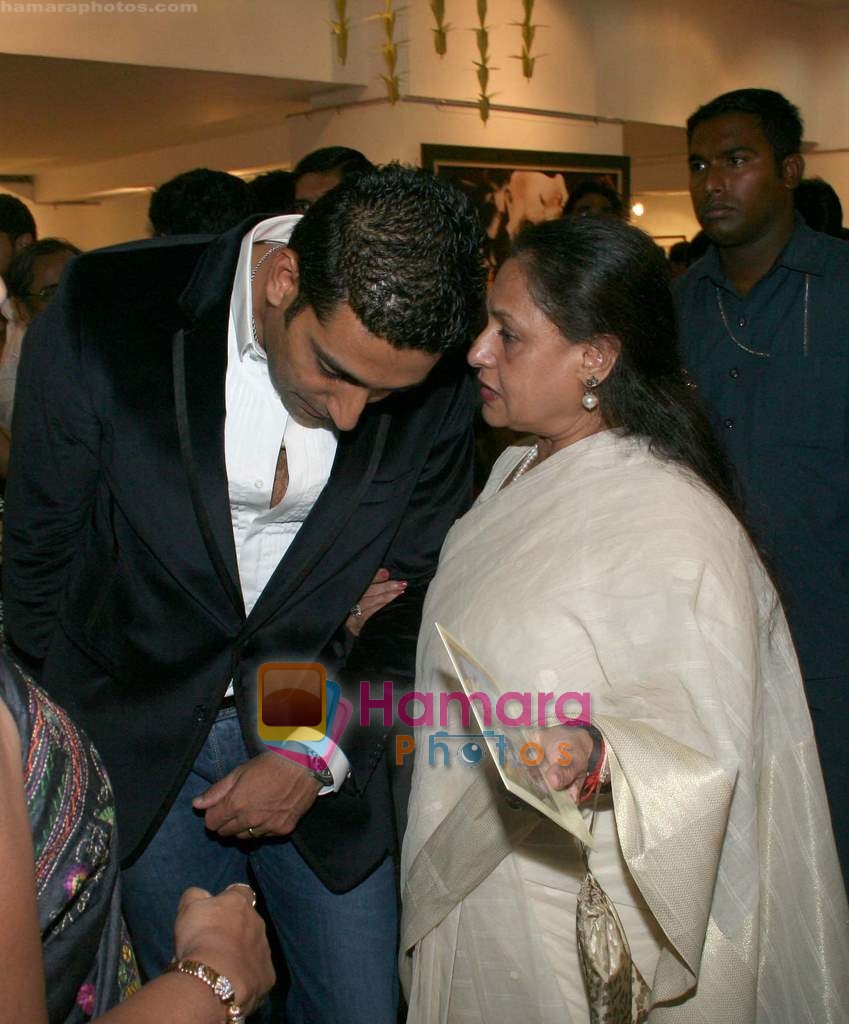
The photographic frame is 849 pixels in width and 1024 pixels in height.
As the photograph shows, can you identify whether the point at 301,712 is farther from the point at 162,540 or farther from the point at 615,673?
the point at 615,673

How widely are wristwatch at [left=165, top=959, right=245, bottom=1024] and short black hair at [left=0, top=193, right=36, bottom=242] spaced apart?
435 centimetres

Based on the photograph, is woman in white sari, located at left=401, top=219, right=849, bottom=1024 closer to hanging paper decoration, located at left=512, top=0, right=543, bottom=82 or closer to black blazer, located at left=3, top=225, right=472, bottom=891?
black blazer, located at left=3, top=225, right=472, bottom=891

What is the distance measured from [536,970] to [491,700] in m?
0.64

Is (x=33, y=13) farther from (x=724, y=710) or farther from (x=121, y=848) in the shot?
(x=724, y=710)

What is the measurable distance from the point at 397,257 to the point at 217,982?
101 cm

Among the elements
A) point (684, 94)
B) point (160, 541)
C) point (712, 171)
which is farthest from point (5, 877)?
point (684, 94)

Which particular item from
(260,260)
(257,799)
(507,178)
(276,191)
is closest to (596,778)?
(257,799)

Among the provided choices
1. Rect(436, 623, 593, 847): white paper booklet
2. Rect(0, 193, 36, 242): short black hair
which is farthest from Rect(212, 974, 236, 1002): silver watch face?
Rect(0, 193, 36, 242): short black hair

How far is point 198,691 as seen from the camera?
1810 mm

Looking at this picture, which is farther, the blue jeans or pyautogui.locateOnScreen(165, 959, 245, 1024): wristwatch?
the blue jeans

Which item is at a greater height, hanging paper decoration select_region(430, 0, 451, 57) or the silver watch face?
hanging paper decoration select_region(430, 0, 451, 57)

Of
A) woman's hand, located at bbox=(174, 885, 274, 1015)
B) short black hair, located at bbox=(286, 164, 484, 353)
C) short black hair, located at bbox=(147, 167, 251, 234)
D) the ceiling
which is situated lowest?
woman's hand, located at bbox=(174, 885, 274, 1015)

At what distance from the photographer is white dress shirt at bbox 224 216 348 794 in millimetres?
1803

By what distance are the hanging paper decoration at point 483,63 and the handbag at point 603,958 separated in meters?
6.61
